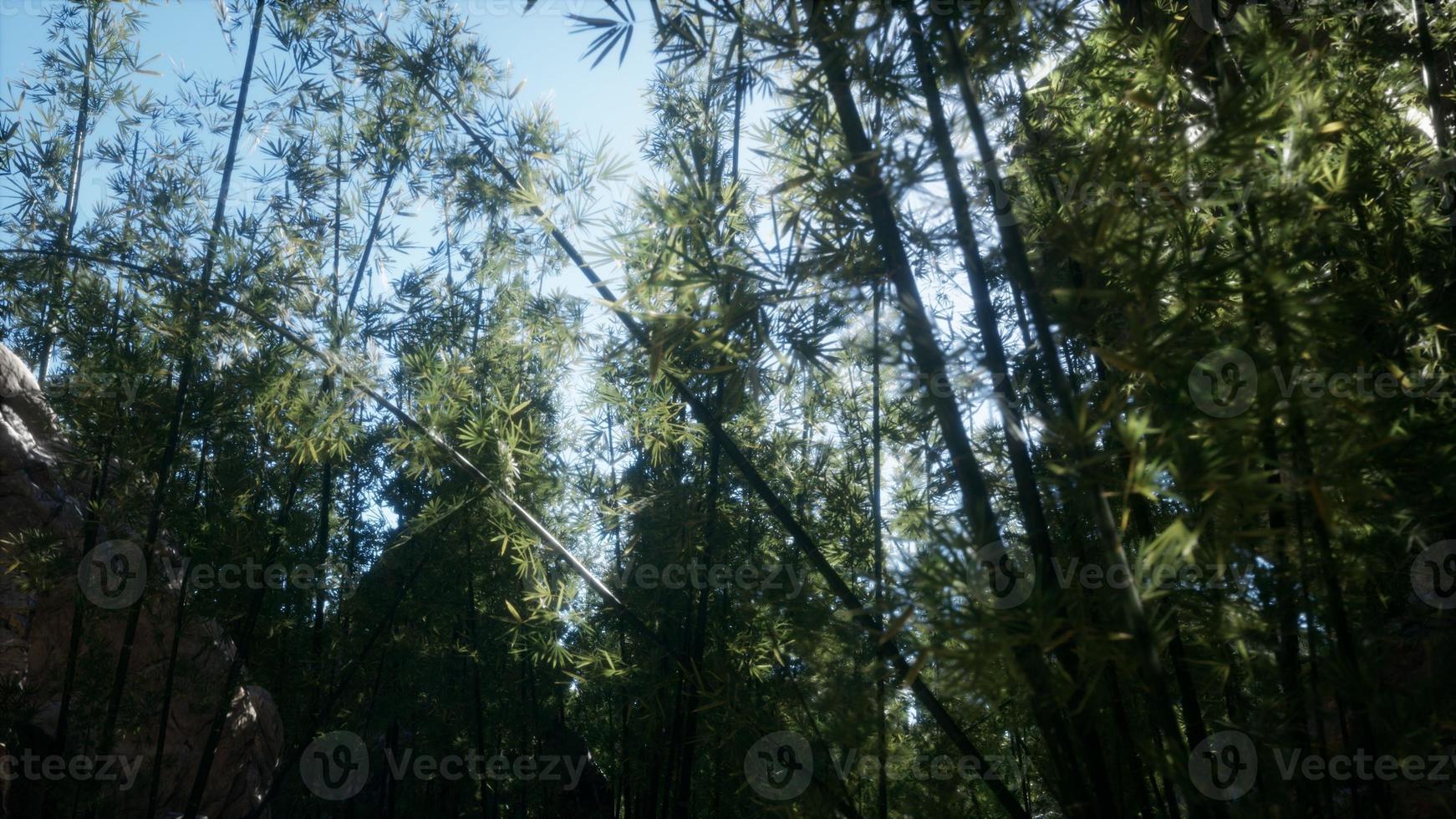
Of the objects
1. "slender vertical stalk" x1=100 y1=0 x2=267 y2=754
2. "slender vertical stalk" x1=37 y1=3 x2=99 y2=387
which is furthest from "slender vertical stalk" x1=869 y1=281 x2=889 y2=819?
"slender vertical stalk" x1=37 y1=3 x2=99 y2=387

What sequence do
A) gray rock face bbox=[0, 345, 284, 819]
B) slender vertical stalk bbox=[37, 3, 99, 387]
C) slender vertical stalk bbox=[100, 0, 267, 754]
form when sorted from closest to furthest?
slender vertical stalk bbox=[100, 0, 267, 754]
slender vertical stalk bbox=[37, 3, 99, 387]
gray rock face bbox=[0, 345, 284, 819]

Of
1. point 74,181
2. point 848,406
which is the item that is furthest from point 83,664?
point 848,406

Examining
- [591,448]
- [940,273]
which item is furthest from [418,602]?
[940,273]

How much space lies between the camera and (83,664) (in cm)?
442

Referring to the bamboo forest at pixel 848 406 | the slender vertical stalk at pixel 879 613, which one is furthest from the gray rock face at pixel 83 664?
the slender vertical stalk at pixel 879 613

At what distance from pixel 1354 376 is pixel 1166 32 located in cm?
80

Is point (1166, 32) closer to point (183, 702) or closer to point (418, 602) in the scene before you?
point (418, 602)

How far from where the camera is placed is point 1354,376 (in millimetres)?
1647

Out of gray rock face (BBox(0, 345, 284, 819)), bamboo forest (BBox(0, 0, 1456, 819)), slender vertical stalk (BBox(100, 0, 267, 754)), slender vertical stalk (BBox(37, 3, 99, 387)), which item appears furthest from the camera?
gray rock face (BBox(0, 345, 284, 819))

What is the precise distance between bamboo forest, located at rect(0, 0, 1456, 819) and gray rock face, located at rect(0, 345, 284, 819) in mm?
82

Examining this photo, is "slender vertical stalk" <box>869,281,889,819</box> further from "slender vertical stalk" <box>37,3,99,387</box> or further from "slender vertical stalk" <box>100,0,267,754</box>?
"slender vertical stalk" <box>37,3,99,387</box>

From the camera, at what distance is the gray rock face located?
4363mm

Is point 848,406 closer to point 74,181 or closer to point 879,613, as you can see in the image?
point 879,613

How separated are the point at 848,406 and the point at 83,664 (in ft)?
13.1
